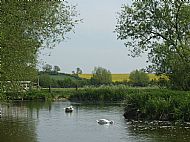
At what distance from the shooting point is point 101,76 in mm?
79188

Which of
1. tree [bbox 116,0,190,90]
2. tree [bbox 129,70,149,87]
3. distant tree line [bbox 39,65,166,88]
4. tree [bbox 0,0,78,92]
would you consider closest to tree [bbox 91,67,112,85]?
distant tree line [bbox 39,65,166,88]

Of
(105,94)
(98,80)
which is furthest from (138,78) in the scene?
(105,94)

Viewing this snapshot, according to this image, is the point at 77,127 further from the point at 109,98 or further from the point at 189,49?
the point at 109,98

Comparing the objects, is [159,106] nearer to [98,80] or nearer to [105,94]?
[105,94]

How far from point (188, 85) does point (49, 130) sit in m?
16.8

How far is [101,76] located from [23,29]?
205 ft

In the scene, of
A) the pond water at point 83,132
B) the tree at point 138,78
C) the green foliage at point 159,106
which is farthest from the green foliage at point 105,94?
the pond water at point 83,132

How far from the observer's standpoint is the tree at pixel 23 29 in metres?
15.3

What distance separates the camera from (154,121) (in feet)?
94.9

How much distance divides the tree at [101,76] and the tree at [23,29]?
57548 mm

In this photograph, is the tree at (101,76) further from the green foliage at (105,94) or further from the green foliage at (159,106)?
the green foliage at (159,106)

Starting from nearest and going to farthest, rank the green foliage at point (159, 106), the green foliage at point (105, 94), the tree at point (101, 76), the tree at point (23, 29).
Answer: the tree at point (23, 29), the green foliage at point (159, 106), the green foliage at point (105, 94), the tree at point (101, 76)

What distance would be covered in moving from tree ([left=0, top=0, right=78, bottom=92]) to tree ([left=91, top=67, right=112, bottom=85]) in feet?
189

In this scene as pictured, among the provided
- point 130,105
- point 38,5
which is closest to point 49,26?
point 38,5
